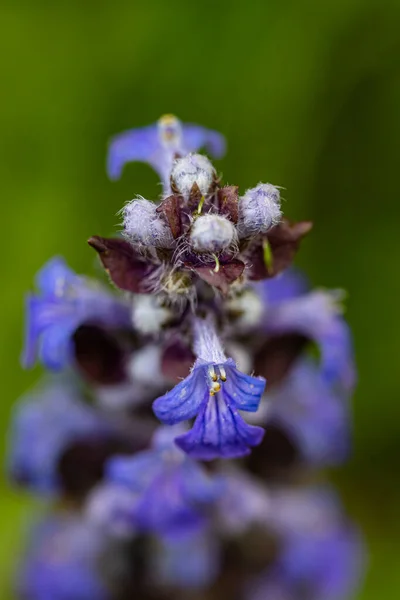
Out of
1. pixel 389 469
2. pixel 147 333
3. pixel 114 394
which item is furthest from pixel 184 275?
pixel 389 469

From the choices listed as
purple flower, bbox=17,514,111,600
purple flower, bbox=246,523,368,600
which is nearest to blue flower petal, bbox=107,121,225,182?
purple flower, bbox=17,514,111,600

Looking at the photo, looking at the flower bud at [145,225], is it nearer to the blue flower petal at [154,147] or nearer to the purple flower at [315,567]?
the blue flower petal at [154,147]

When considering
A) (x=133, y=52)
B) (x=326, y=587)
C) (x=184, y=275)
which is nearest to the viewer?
(x=184, y=275)

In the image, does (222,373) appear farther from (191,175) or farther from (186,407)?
(191,175)

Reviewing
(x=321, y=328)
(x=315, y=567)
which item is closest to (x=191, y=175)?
(x=321, y=328)

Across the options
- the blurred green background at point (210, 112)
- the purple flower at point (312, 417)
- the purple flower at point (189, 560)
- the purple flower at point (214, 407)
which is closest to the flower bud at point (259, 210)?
the purple flower at point (214, 407)

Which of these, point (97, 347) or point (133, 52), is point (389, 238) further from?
point (97, 347)
